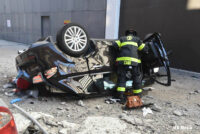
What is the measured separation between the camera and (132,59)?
3.66m

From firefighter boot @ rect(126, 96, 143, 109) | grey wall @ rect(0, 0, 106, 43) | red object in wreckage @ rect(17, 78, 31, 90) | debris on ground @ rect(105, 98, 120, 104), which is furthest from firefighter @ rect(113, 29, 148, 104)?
grey wall @ rect(0, 0, 106, 43)

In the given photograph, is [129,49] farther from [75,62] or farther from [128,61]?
[75,62]

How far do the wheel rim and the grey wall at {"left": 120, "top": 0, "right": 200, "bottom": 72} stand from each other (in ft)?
14.0

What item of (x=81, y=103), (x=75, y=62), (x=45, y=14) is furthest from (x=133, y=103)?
(x=45, y=14)

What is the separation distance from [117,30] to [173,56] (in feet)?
9.45

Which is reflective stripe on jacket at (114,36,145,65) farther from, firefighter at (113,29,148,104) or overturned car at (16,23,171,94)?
overturned car at (16,23,171,94)

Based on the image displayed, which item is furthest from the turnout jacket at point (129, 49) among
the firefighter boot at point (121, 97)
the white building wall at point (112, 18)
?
the white building wall at point (112, 18)

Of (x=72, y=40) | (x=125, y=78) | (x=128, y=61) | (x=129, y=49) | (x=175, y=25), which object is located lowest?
(x=125, y=78)

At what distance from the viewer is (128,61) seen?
3.65 metres

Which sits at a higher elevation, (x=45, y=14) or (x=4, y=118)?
(x=45, y=14)

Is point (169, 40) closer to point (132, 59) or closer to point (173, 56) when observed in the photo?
point (173, 56)

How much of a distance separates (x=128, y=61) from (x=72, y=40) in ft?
3.94

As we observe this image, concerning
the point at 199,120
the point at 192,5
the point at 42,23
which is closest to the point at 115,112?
the point at 199,120

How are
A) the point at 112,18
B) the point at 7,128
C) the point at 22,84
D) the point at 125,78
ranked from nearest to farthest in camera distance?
the point at 7,128
the point at 125,78
the point at 22,84
the point at 112,18
